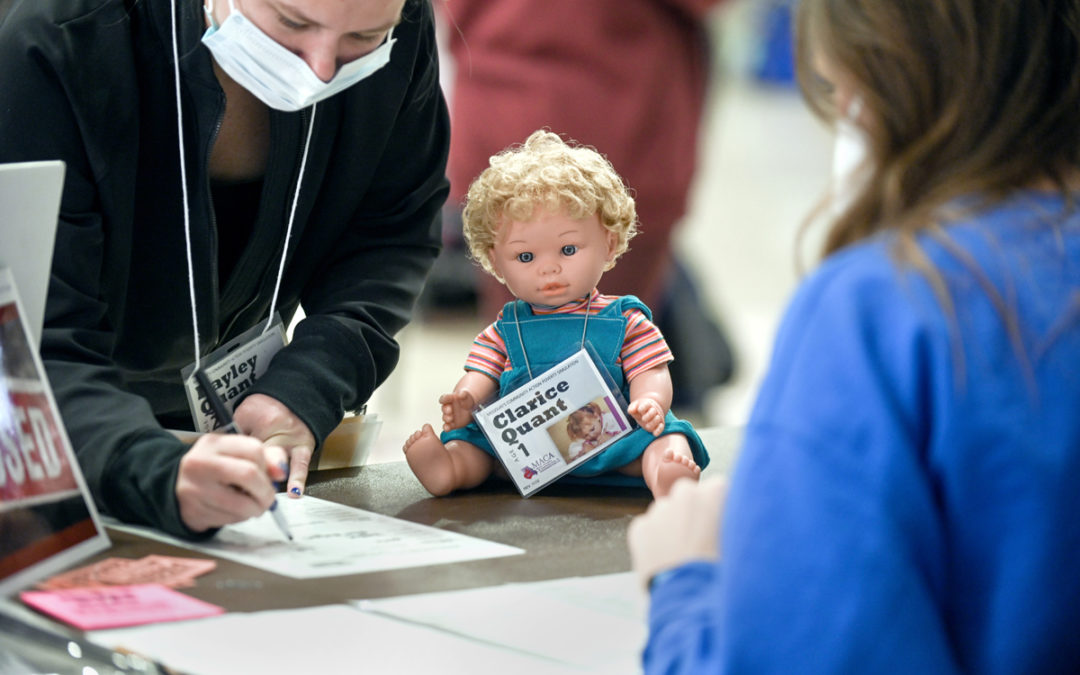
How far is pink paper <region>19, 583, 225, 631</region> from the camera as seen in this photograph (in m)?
0.98

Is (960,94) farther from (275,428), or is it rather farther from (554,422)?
(275,428)

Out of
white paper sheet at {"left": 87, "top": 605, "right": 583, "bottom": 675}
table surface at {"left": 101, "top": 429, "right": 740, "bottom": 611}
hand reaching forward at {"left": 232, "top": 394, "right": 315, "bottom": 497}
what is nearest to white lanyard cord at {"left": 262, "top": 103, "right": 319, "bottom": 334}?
hand reaching forward at {"left": 232, "top": 394, "right": 315, "bottom": 497}

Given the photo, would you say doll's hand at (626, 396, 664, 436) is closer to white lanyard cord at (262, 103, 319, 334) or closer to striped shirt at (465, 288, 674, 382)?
striped shirt at (465, 288, 674, 382)

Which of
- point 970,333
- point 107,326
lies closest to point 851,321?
point 970,333

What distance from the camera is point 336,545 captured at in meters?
1.22

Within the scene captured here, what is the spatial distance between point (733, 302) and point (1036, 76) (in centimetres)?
624

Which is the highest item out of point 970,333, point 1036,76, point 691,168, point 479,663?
point 1036,76

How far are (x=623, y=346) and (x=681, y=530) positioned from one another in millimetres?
519

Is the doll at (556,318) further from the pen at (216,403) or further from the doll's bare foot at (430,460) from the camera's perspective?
the pen at (216,403)

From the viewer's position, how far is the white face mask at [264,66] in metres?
1.42

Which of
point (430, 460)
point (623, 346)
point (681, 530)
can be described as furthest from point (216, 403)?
point (681, 530)

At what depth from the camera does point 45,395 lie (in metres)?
1.16

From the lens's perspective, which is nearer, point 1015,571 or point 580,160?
point 1015,571

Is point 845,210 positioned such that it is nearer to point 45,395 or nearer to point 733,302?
point 45,395
